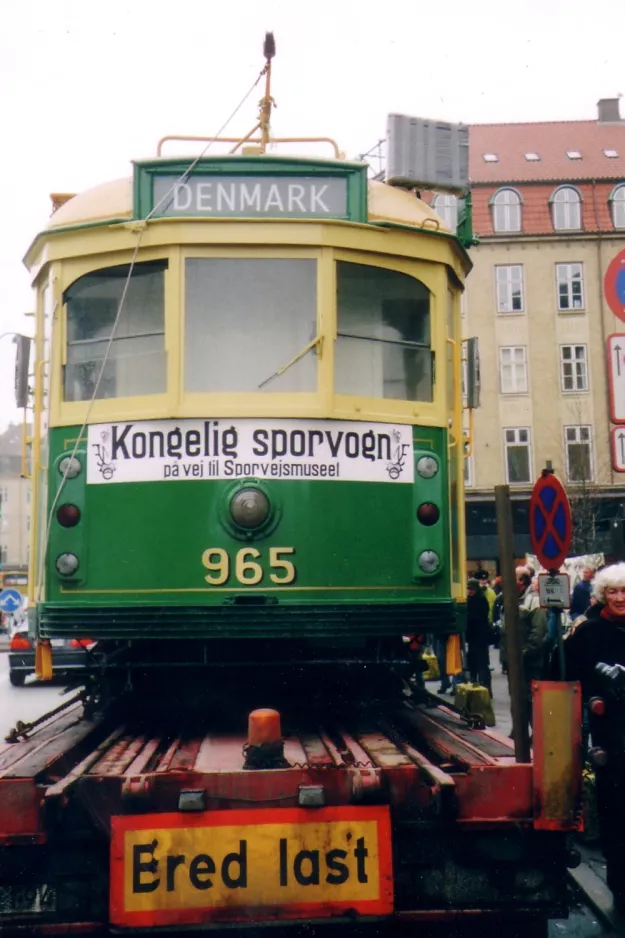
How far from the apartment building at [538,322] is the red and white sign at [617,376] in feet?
109

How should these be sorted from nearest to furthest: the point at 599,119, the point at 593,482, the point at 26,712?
the point at 26,712 < the point at 593,482 < the point at 599,119

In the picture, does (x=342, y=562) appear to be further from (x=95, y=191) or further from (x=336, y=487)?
(x=95, y=191)

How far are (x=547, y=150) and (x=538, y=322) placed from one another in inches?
308

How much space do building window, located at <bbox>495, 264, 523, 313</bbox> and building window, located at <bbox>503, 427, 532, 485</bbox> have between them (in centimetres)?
461

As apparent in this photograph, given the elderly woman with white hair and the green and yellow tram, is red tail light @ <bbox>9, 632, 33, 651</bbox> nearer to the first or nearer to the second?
the green and yellow tram

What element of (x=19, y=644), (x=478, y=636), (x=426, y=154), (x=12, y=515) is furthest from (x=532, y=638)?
(x=12, y=515)

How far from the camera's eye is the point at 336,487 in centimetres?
536

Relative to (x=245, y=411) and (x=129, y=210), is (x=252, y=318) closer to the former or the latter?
(x=245, y=411)

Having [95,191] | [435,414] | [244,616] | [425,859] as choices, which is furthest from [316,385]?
[425,859]

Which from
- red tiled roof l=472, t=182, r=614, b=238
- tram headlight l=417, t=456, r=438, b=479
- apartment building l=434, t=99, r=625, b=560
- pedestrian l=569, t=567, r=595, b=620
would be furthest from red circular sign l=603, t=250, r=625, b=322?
red tiled roof l=472, t=182, r=614, b=238

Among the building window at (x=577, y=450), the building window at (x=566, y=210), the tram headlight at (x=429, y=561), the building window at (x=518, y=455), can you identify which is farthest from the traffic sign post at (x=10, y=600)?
the building window at (x=566, y=210)

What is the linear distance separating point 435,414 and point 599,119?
4458 centimetres

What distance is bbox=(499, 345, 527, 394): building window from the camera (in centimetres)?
4128

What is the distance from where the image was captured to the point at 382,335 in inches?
227
